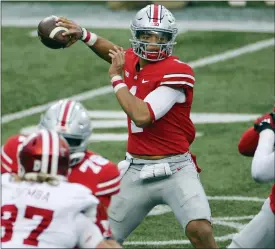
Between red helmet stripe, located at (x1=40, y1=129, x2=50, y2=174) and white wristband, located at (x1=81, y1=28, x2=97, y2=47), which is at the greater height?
red helmet stripe, located at (x1=40, y1=129, x2=50, y2=174)

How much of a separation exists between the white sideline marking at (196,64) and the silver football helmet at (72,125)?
6.58m

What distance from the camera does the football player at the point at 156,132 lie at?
6859mm

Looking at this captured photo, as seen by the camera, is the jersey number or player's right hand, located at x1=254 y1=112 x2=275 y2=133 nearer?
the jersey number

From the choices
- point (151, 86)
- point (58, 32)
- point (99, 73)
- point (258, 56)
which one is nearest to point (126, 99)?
point (151, 86)

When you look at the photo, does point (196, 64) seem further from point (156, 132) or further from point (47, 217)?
point (47, 217)

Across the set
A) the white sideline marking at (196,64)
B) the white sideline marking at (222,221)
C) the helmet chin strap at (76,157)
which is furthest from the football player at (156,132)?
the white sideline marking at (196,64)

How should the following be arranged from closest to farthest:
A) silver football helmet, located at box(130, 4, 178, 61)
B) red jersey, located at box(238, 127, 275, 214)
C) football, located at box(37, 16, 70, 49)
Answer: red jersey, located at box(238, 127, 275, 214) → silver football helmet, located at box(130, 4, 178, 61) → football, located at box(37, 16, 70, 49)

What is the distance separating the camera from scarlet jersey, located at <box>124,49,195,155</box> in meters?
7.02

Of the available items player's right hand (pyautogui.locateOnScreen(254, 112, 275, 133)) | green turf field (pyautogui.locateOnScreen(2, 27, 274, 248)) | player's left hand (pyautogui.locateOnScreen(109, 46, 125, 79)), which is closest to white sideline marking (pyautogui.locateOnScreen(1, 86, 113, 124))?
green turf field (pyautogui.locateOnScreen(2, 27, 274, 248))

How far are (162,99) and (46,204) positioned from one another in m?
1.91

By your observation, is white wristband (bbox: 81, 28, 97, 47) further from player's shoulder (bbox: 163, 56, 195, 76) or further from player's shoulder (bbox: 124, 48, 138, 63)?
player's shoulder (bbox: 163, 56, 195, 76)

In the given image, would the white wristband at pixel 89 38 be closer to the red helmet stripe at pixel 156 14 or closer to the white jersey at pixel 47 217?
the red helmet stripe at pixel 156 14

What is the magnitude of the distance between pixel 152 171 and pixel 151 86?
1.86 feet

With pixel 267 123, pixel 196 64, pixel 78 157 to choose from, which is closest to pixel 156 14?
pixel 267 123
